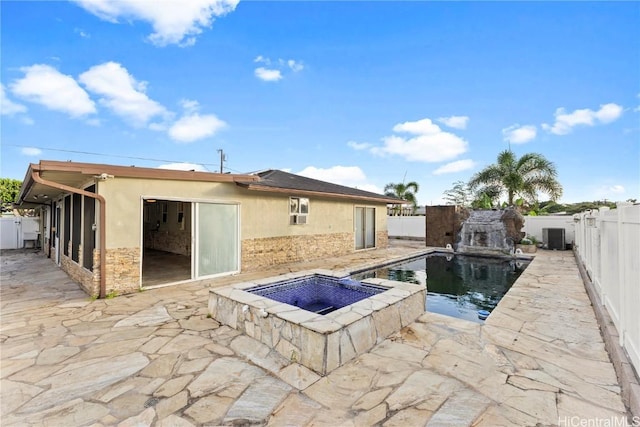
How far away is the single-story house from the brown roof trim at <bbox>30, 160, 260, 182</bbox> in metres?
0.02

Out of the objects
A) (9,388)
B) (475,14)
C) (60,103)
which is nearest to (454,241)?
(475,14)

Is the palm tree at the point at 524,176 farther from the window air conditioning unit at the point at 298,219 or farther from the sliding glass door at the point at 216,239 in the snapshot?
the sliding glass door at the point at 216,239

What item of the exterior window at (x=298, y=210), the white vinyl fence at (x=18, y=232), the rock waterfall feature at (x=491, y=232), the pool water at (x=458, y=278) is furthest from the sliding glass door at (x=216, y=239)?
the white vinyl fence at (x=18, y=232)

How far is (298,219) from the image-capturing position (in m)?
9.91

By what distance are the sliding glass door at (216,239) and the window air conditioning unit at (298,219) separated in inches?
89.0

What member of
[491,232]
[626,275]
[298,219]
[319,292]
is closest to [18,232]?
[298,219]

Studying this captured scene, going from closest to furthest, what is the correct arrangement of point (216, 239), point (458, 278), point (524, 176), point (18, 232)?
1. point (216, 239)
2. point (458, 278)
3. point (18, 232)
4. point (524, 176)

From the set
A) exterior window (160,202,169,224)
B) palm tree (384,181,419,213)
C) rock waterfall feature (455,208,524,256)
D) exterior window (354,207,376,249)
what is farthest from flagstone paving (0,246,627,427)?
palm tree (384,181,419,213)

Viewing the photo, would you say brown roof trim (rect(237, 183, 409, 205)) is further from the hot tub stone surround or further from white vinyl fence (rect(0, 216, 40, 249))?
white vinyl fence (rect(0, 216, 40, 249))

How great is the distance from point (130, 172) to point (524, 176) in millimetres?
20507

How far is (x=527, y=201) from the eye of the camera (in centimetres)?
1794

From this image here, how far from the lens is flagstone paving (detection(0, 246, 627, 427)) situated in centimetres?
234

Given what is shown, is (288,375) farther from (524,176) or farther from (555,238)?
(524,176)

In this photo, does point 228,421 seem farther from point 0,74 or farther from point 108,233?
point 0,74
